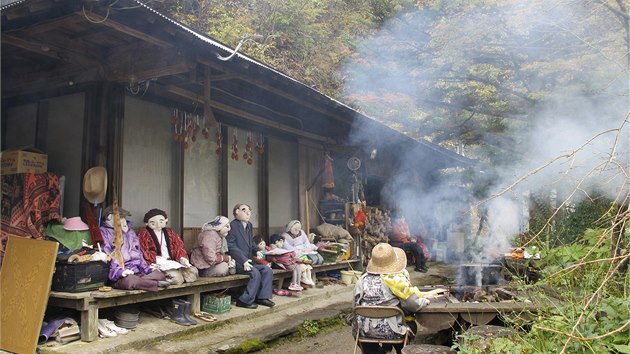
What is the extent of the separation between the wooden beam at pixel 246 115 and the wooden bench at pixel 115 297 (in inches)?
115

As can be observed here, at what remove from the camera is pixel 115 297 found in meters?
6.11

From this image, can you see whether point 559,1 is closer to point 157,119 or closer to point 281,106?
point 281,106

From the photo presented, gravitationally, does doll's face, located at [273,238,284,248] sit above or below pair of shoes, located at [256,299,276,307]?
above

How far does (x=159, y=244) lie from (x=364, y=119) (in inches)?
238

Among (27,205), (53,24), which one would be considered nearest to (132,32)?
(53,24)

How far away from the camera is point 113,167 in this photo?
7.28 meters

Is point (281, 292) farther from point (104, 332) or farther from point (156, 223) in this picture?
point (104, 332)

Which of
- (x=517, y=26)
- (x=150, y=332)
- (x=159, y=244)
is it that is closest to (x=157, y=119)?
(x=159, y=244)

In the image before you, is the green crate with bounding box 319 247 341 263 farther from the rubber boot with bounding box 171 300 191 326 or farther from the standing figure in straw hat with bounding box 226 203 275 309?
the rubber boot with bounding box 171 300 191 326

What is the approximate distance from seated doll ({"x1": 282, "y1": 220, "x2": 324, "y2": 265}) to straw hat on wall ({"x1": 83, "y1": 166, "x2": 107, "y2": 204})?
4161mm

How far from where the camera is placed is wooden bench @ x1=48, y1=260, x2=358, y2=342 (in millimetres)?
5820

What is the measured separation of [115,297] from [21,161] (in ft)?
8.02

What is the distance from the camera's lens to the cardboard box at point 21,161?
6699 millimetres

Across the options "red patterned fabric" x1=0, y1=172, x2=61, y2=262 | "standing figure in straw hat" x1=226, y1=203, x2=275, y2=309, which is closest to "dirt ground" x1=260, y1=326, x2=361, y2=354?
"standing figure in straw hat" x1=226, y1=203, x2=275, y2=309
